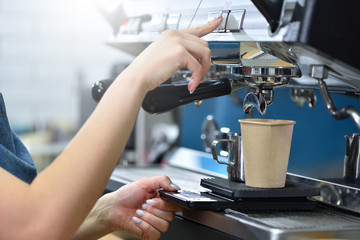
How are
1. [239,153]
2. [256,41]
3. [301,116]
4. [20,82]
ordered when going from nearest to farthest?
1. [256,41]
2. [239,153]
3. [301,116]
4. [20,82]

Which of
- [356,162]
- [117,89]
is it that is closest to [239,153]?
→ [356,162]

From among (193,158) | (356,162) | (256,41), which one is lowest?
(193,158)

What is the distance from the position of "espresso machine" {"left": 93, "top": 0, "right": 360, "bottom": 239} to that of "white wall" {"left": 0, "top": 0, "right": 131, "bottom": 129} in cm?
176

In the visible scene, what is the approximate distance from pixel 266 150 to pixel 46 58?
2.40m

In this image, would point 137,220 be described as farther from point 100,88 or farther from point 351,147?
point 351,147

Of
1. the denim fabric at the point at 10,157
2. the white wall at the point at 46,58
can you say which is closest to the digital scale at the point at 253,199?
the denim fabric at the point at 10,157

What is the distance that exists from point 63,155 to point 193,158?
2.68ft

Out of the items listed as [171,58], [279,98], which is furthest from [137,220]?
[279,98]

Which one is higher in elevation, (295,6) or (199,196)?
(295,6)

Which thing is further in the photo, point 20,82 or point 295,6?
point 20,82

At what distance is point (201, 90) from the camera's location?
3.55ft

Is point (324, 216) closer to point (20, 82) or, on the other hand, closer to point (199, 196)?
point (199, 196)

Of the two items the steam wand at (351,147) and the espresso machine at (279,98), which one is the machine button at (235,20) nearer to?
the espresso machine at (279,98)

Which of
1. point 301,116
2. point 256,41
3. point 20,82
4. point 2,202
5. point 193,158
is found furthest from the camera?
point 20,82
